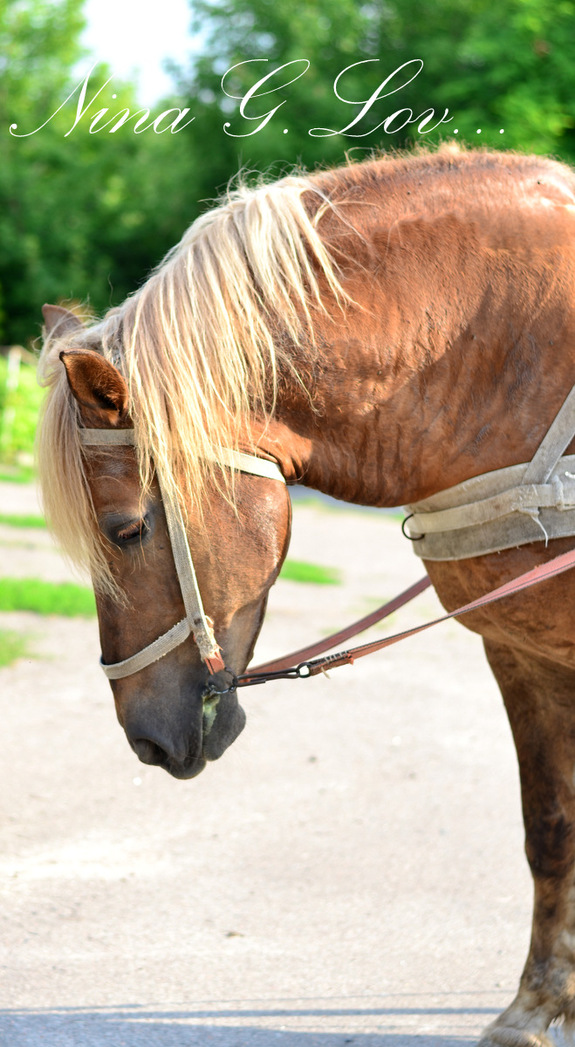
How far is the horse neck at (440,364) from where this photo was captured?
1.82m

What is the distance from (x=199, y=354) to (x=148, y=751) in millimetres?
773

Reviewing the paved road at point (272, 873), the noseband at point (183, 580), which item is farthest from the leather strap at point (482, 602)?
the paved road at point (272, 873)

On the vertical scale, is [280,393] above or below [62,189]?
above

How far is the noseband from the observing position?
1758 mm

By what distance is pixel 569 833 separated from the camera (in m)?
2.42

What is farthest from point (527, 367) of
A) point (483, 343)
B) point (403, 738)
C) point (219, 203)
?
point (403, 738)

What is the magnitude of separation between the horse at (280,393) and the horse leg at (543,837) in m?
0.43

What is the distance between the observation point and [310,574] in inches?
320

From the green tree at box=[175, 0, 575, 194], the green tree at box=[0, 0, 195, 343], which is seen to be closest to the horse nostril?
the green tree at box=[175, 0, 575, 194]

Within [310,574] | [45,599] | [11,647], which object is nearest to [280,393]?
[11,647]

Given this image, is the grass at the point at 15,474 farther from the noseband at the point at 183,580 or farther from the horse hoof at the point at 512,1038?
the noseband at the point at 183,580

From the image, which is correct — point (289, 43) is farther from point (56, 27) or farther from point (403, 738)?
point (403, 738)

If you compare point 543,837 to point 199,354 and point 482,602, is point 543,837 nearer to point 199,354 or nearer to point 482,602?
point 482,602

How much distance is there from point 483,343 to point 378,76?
19.1 m
